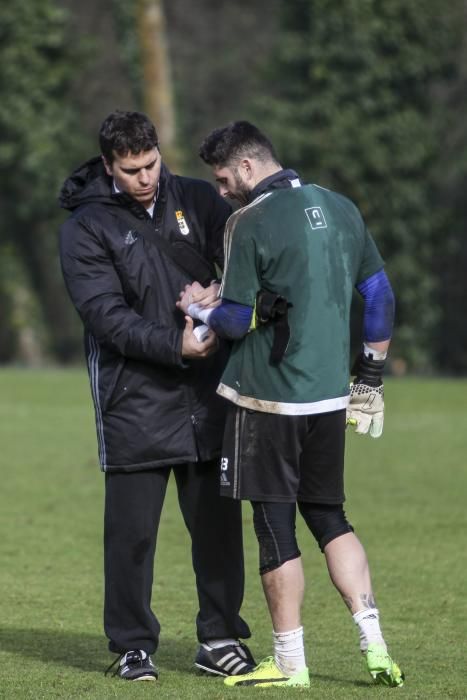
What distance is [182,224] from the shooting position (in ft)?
20.6

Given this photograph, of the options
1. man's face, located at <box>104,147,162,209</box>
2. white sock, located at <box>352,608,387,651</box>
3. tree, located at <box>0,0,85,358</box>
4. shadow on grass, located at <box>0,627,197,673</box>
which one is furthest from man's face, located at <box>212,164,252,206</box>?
tree, located at <box>0,0,85,358</box>

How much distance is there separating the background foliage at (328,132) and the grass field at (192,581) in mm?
19190

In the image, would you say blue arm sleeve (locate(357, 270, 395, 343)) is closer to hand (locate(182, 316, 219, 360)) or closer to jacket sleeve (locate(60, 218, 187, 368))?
hand (locate(182, 316, 219, 360))

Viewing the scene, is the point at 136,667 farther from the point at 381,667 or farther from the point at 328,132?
the point at 328,132

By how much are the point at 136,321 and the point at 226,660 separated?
1.49 metres

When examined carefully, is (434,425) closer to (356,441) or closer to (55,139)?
(356,441)

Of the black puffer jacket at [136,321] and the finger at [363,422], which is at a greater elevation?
the black puffer jacket at [136,321]

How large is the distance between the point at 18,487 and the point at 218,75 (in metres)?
29.8

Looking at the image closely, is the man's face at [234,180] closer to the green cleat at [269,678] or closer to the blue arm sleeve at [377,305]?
the blue arm sleeve at [377,305]

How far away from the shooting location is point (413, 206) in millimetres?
36219

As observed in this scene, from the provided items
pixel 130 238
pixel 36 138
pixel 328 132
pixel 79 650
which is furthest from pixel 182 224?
pixel 36 138

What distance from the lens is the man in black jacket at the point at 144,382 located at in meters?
6.05

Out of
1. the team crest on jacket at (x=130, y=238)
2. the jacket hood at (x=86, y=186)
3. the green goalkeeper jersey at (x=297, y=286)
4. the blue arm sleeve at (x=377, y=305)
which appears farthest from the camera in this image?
the jacket hood at (x=86, y=186)

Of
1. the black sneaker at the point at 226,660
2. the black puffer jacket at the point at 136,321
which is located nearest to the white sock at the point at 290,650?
the black sneaker at the point at 226,660
